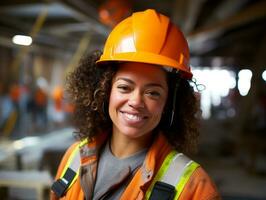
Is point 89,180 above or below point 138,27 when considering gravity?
below

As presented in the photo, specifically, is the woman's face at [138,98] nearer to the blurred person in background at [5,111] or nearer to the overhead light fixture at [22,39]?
the overhead light fixture at [22,39]

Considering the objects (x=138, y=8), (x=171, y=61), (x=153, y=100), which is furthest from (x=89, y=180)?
(x=138, y=8)

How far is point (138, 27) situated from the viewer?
5.43 ft

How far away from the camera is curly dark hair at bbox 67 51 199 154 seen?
1.80 meters

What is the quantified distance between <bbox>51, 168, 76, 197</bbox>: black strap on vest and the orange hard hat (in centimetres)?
59

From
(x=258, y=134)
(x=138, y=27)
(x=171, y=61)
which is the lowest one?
(x=258, y=134)

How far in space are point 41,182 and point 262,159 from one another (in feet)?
22.9

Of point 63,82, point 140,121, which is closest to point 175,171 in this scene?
point 140,121

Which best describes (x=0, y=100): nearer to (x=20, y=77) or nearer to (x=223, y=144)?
(x=20, y=77)

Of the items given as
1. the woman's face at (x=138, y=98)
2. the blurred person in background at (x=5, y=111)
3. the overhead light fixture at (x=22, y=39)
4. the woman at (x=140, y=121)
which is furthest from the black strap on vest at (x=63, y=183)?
the blurred person in background at (x=5, y=111)

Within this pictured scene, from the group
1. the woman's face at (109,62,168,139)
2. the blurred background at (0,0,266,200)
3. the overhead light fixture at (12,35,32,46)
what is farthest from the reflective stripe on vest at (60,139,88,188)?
the overhead light fixture at (12,35,32,46)

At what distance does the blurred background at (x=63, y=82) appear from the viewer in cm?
445

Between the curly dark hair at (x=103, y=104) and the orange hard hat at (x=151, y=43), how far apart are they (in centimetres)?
9

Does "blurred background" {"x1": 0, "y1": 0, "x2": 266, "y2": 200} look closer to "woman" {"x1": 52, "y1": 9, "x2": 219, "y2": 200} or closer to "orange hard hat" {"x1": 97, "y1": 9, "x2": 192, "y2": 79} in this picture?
"woman" {"x1": 52, "y1": 9, "x2": 219, "y2": 200}
